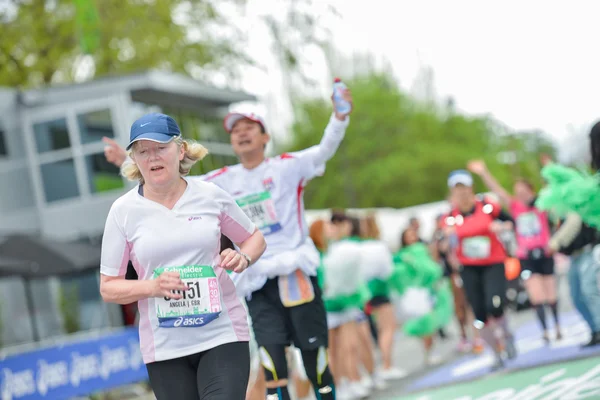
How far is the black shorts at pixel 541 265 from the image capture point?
45.4 feet

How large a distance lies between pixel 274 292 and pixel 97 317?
20.5 meters

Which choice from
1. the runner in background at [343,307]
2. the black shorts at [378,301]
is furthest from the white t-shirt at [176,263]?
the black shorts at [378,301]

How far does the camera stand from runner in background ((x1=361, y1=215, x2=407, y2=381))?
13250 mm

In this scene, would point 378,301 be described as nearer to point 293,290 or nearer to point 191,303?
point 293,290

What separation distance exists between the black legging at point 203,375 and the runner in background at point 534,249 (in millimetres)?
8721

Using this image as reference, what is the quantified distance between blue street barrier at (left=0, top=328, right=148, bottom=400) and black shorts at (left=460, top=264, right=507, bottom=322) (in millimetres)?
5247

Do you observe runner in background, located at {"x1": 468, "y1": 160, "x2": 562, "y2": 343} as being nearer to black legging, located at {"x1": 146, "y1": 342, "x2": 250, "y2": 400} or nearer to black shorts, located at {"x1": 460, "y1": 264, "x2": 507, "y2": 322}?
black shorts, located at {"x1": 460, "y1": 264, "x2": 507, "y2": 322}

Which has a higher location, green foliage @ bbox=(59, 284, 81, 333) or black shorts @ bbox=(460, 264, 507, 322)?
green foliage @ bbox=(59, 284, 81, 333)

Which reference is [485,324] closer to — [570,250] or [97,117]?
[570,250]

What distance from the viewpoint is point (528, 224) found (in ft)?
45.6

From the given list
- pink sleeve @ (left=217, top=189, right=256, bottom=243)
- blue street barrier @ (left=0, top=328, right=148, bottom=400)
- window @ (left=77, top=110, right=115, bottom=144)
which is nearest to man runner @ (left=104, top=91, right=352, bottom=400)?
pink sleeve @ (left=217, top=189, right=256, bottom=243)

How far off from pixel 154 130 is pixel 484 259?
6992 millimetres

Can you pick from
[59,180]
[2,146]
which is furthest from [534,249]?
[2,146]

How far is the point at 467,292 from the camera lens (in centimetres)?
1165
